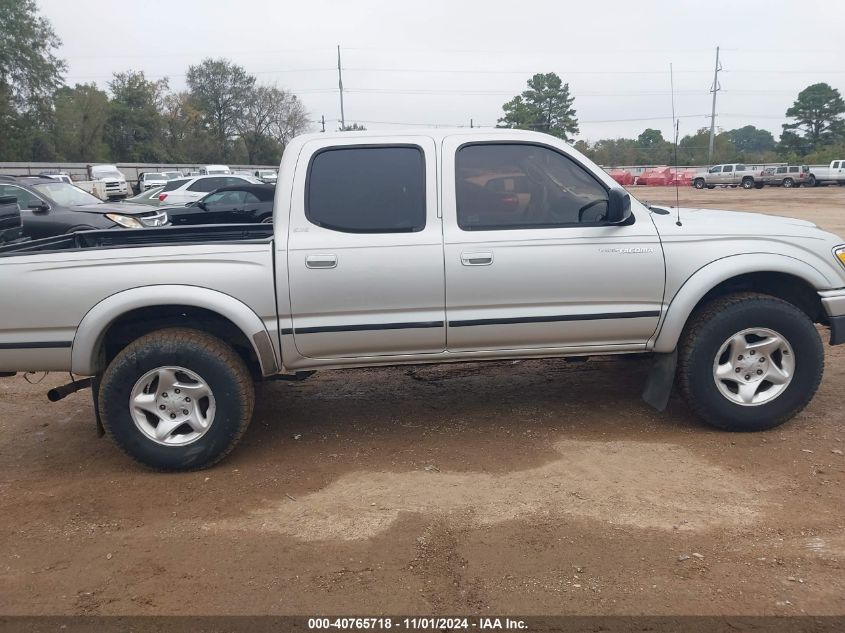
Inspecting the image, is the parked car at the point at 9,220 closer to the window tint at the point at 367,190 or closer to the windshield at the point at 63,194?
the window tint at the point at 367,190

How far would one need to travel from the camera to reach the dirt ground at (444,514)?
3.11 m

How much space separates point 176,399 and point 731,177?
47.6 m

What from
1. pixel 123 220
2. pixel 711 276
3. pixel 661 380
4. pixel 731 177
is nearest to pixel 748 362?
pixel 661 380

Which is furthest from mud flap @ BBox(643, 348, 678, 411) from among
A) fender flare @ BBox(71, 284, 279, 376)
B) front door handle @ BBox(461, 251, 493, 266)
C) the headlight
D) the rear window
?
the rear window

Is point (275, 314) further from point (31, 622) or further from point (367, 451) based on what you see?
point (31, 622)

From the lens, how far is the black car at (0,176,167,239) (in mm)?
12398

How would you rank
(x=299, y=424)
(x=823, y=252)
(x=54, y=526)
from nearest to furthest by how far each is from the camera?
1. (x=54, y=526)
2. (x=823, y=252)
3. (x=299, y=424)

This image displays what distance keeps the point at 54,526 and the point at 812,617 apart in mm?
3507

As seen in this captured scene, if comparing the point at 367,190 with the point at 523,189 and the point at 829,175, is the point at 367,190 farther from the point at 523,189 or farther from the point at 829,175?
the point at 829,175

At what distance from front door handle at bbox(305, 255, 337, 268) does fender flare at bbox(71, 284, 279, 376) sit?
1.41 ft

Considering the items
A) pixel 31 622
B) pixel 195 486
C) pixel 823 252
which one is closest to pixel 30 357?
pixel 195 486

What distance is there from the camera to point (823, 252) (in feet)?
15.4

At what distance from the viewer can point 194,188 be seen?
22.0 meters

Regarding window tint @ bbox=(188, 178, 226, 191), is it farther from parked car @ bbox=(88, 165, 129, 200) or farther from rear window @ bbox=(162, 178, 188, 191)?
parked car @ bbox=(88, 165, 129, 200)
